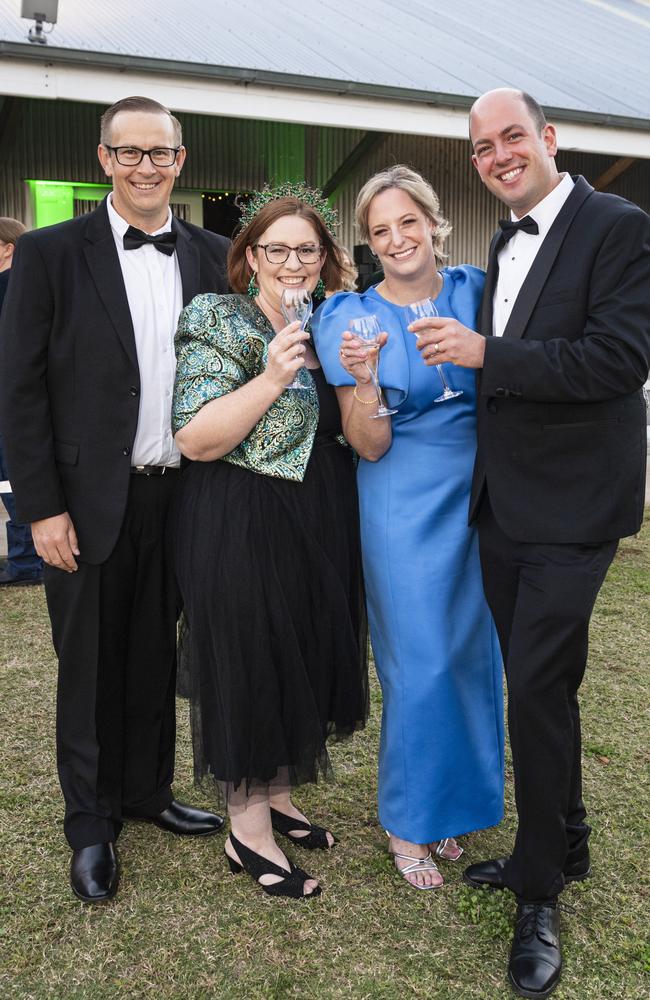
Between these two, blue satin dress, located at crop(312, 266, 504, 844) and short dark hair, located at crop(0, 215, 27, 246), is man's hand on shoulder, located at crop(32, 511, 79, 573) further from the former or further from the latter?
short dark hair, located at crop(0, 215, 27, 246)

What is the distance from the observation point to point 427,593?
9.59 feet

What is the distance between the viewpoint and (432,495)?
9.46 feet

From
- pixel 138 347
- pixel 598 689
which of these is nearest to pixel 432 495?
pixel 138 347

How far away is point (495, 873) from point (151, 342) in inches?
81.4

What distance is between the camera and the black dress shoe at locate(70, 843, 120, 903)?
9.66 ft

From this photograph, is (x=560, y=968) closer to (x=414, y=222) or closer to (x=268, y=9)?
(x=414, y=222)

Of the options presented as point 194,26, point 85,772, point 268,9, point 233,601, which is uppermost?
point 268,9

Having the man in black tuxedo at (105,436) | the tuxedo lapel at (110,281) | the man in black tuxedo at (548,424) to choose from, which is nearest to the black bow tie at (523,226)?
the man in black tuxedo at (548,424)

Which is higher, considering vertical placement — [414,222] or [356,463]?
[414,222]

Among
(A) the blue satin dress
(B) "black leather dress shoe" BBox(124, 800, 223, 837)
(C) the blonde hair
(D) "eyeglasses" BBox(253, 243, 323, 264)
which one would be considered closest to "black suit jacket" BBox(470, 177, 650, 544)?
(A) the blue satin dress

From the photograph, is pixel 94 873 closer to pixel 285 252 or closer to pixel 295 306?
pixel 295 306

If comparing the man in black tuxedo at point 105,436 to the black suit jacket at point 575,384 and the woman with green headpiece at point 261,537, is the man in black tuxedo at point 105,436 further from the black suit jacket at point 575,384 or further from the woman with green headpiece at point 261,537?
the black suit jacket at point 575,384

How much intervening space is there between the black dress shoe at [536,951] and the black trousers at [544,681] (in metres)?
0.05

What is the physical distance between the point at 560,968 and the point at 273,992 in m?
0.80
